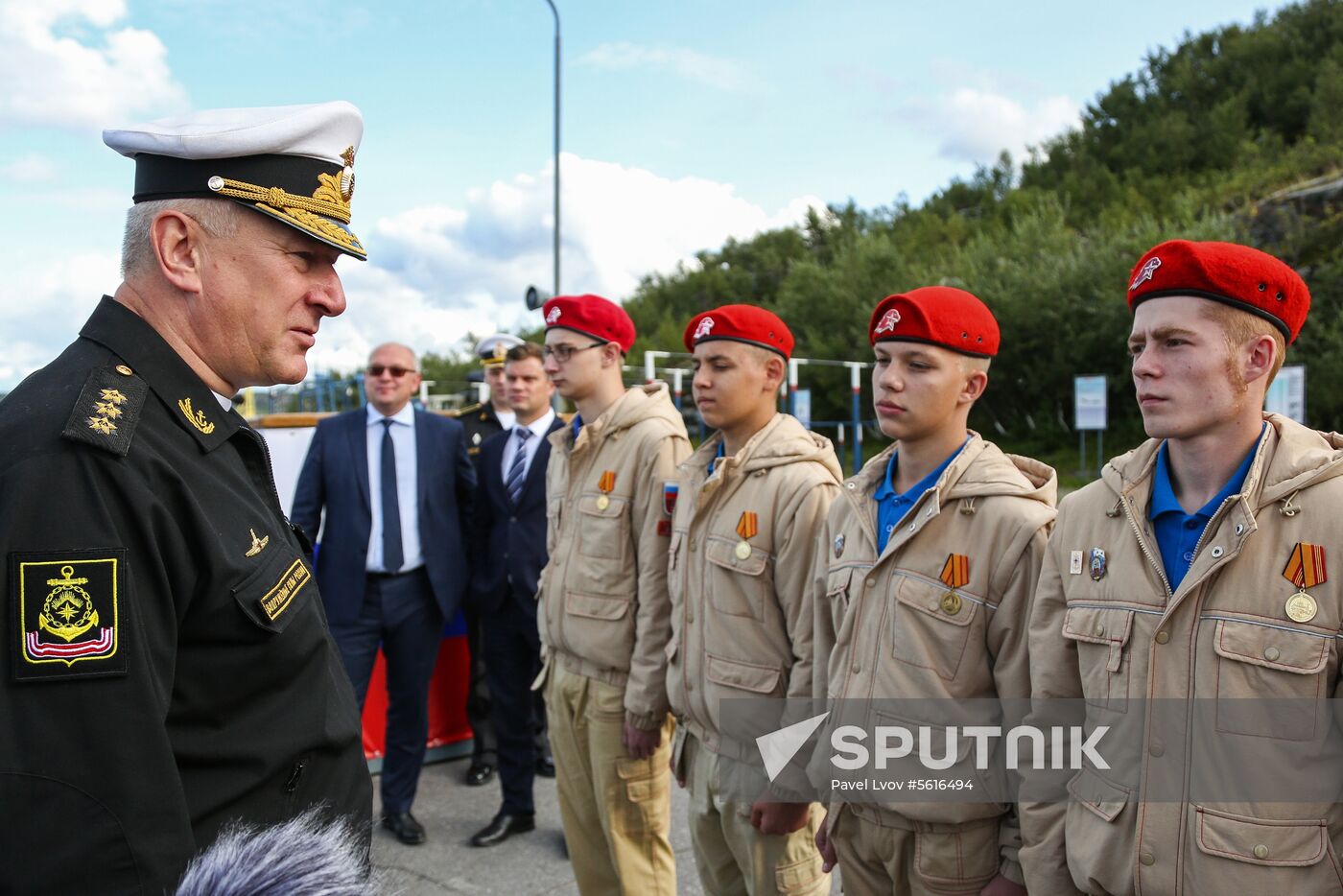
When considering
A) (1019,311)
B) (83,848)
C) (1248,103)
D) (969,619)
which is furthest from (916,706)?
(1248,103)

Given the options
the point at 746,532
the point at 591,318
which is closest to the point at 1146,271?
the point at 746,532

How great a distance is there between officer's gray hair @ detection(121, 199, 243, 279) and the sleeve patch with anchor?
0.53 metres

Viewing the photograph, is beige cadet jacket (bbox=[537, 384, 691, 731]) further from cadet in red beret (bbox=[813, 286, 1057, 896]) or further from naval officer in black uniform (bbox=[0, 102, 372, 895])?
naval officer in black uniform (bbox=[0, 102, 372, 895])

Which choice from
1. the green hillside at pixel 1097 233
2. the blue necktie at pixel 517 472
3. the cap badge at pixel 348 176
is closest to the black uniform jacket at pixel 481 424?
the blue necktie at pixel 517 472

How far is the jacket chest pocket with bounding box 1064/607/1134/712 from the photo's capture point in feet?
5.94

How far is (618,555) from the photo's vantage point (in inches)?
133

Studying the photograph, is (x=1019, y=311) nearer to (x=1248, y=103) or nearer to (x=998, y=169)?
(x=1248, y=103)

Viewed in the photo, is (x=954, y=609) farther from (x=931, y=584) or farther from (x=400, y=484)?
(x=400, y=484)

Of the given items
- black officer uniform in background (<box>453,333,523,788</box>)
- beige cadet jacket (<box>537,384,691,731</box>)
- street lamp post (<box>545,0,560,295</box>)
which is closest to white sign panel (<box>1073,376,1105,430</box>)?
street lamp post (<box>545,0,560,295</box>)

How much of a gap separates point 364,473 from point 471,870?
1.86 m

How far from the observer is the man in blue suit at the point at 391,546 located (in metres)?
4.28

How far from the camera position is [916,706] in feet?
7.19

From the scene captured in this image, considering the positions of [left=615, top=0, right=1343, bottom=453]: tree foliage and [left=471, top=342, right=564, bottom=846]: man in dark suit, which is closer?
[left=471, top=342, right=564, bottom=846]: man in dark suit

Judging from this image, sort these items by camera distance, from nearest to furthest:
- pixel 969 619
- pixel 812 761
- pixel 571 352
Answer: pixel 969 619 < pixel 812 761 < pixel 571 352
